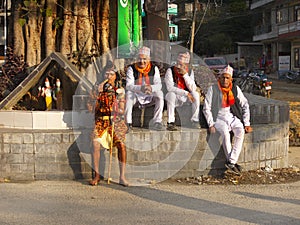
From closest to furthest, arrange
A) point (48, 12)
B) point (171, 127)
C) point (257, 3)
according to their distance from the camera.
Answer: point (171, 127)
point (48, 12)
point (257, 3)

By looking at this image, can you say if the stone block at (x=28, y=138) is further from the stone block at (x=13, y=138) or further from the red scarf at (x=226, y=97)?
the red scarf at (x=226, y=97)

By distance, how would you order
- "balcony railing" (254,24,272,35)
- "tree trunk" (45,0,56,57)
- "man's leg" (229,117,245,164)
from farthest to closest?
1. "balcony railing" (254,24,272,35)
2. "tree trunk" (45,0,56,57)
3. "man's leg" (229,117,245,164)

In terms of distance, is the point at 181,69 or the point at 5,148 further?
the point at 181,69

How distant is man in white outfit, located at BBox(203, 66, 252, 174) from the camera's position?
315 inches

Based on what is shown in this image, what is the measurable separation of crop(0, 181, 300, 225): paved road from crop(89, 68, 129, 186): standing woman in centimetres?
33

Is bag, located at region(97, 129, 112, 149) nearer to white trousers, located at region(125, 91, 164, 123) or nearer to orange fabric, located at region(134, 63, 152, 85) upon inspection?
white trousers, located at region(125, 91, 164, 123)

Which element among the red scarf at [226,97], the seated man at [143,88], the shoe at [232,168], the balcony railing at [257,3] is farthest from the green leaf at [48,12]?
the balcony railing at [257,3]

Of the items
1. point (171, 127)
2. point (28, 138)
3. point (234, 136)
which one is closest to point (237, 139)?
point (234, 136)

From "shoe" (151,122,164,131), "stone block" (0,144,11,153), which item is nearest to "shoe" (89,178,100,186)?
"shoe" (151,122,164,131)

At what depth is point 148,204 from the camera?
677 cm

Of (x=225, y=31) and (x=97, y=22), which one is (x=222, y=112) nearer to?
(x=97, y=22)

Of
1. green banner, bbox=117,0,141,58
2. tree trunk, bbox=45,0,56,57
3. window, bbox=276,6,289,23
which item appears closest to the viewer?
tree trunk, bbox=45,0,56,57

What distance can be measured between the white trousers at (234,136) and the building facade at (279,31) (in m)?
34.1

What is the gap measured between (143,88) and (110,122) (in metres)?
0.77
